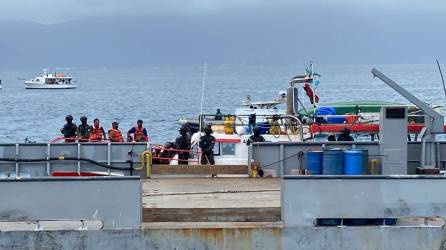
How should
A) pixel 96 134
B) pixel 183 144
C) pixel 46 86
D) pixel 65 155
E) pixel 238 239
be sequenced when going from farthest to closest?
pixel 46 86 < pixel 96 134 < pixel 183 144 < pixel 65 155 < pixel 238 239

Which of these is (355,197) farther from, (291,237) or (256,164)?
(256,164)

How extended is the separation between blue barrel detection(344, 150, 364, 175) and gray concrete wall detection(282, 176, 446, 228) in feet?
12.3

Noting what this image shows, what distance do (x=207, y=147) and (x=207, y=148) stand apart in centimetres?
5

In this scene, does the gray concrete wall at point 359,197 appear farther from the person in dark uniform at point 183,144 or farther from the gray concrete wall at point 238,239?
the person in dark uniform at point 183,144

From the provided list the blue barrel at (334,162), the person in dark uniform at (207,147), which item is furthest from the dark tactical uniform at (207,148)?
the blue barrel at (334,162)

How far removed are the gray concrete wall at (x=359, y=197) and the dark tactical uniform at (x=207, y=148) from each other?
28.1 ft

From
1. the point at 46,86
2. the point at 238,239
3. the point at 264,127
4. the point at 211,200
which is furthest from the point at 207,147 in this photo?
the point at 46,86

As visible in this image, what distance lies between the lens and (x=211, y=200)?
16406 mm

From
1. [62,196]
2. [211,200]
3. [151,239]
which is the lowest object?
[151,239]

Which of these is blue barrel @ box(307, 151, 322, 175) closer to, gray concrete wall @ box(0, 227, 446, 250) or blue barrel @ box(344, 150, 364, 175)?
blue barrel @ box(344, 150, 364, 175)

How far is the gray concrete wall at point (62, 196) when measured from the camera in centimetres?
1345

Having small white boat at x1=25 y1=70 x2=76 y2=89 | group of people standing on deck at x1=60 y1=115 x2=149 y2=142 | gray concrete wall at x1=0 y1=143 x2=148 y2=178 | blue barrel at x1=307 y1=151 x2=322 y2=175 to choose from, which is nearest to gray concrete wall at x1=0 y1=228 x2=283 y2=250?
blue barrel at x1=307 y1=151 x2=322 y2=175

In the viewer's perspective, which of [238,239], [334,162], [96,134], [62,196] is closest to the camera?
[62,196]

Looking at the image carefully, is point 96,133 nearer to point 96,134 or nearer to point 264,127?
point 96,134
